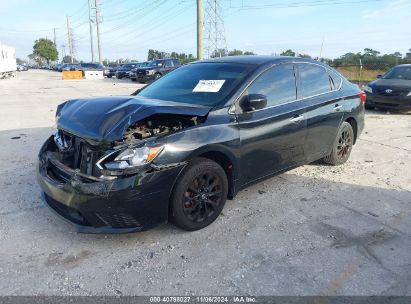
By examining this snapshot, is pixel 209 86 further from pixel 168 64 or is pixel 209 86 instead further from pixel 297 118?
pixel 168 64

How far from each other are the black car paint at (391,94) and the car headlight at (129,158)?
386 inches

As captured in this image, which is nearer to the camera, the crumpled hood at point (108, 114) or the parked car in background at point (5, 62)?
the crumpled hood at point (108, 114)

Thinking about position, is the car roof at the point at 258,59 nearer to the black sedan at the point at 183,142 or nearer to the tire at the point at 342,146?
the black sedan at the point at 183,142

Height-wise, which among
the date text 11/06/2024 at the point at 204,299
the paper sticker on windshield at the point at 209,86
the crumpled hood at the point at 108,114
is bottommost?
the date text 11/06/2024 at the point at 204,299

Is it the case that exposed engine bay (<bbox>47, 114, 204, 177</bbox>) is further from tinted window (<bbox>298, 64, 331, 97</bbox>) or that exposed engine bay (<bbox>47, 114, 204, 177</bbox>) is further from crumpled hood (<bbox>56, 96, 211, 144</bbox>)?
tinted window (<bbox>298, 64, 331, 97</bbox>)

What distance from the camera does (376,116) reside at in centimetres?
1069

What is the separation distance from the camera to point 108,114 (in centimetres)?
346

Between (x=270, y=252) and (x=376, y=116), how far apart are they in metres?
8.71

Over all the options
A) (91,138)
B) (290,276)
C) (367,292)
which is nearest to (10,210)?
(91,138)

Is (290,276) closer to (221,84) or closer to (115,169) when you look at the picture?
(115,169)

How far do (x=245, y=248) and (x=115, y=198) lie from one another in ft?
4.14

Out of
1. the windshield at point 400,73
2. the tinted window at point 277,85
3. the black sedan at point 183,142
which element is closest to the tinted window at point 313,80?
the black sedan at point 183,142

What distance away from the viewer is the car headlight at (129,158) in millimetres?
3193

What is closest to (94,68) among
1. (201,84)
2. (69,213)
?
(201,84)
